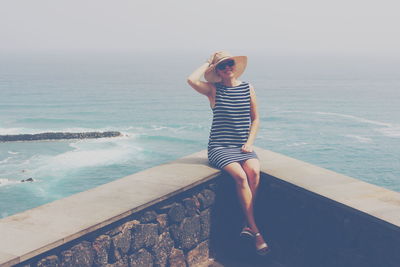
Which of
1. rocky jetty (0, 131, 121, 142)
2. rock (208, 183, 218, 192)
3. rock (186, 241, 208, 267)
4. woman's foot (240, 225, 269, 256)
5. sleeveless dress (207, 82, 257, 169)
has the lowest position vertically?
rocky jetty (0, 131, 121, 142)

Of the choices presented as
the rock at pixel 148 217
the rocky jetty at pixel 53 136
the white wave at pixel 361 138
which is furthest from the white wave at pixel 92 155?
the rock at pixel 148 217

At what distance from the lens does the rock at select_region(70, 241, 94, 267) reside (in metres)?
3.67

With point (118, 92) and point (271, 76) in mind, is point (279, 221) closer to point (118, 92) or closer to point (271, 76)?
point (118, 92)

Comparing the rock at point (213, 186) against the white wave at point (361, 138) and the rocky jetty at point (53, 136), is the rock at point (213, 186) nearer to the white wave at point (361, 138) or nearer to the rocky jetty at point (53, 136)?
the rocky jetty at point (53, 136)

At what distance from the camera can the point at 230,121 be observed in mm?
5133

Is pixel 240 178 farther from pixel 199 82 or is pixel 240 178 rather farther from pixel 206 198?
pixel 199 82

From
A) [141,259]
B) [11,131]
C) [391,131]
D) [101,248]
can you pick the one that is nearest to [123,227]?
[101,248]

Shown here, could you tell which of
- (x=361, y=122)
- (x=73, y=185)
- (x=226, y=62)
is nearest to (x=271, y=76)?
(x=361, y=122)

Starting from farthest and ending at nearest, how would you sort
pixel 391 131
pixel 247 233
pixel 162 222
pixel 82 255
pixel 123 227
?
pixel 391 131 → pixel 247 233 → pixel 162 222 → pixel 123 227 → pixel 82 255

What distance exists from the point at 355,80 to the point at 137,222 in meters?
141

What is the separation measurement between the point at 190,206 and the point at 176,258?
0.49 m

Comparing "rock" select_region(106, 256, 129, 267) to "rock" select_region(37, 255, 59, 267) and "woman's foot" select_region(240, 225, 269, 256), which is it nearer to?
"rock" select_region(37, 255, 59, 267)

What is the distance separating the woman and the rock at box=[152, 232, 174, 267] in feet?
2.67

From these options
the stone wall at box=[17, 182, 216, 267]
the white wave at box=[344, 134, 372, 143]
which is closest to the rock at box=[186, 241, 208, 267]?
the stone wall at box=[17, 182, 216, 267]
